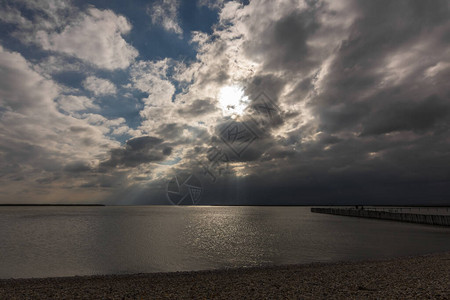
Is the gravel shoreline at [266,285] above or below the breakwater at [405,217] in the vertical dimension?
above

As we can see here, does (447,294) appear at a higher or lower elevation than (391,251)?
higher

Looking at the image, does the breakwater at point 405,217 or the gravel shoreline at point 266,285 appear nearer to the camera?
the gravel shoreline at point 266,285

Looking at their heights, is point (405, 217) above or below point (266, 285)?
below

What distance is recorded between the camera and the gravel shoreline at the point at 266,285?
1141 cm

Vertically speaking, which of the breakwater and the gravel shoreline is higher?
the gravel shoreline

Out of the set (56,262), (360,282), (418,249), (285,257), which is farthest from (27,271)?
(418,249)

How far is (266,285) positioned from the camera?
1328cm

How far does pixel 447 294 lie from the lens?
35.0 feet

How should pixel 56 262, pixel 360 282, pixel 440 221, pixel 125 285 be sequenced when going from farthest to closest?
pixel 440 221 < pixel 56 262 < pixel 125 285 < pixel 360 282

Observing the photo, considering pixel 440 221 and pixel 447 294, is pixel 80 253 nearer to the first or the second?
pixel 447 294

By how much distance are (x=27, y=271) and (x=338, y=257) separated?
25413 millimetres

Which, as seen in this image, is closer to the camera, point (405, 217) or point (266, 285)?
point (266, 285)

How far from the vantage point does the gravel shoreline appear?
449 inches

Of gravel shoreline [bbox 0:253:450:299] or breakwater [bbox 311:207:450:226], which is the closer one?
gravel shoreline [bbox 0:253:450:299]
